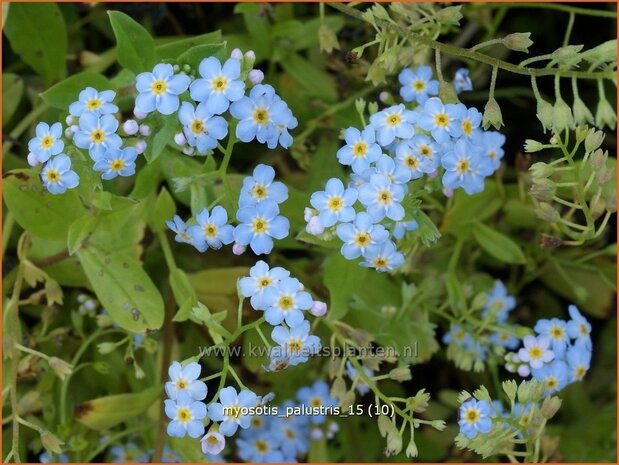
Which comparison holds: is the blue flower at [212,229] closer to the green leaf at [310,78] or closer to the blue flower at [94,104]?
the blue flower at [94,104]

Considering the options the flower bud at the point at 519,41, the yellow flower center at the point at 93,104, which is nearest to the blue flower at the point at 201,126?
the yellow flower center at the point at 93,104

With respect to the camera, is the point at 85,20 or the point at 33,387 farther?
the point at 85,20

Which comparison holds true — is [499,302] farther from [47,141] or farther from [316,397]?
[47,141]

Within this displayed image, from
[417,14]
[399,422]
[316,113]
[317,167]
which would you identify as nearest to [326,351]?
[399,422]

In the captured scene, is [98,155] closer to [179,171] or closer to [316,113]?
[179,171]

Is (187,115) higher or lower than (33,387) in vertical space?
higher

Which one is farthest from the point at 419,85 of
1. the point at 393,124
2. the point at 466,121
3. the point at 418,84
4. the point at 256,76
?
the point at 256,76
